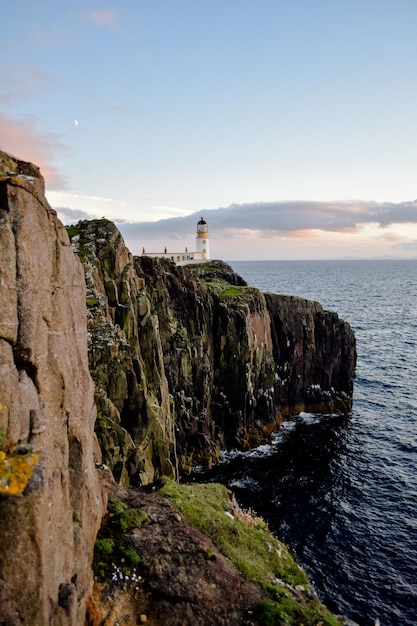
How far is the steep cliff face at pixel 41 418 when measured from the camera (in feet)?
36.3

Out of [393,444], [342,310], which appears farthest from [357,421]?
[342,310]

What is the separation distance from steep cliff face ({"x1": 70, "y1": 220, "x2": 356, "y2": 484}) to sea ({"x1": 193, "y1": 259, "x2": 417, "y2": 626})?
4277mm

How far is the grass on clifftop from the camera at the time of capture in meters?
17.3

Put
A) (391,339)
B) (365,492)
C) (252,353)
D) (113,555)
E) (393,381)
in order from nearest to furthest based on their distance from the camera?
(113,555)
(365,492)
(252,353)
(393,381)
(391,339)

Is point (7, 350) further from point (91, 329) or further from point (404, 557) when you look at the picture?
point (404, 557)

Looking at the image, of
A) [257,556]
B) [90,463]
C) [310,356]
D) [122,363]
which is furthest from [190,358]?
[90,463]

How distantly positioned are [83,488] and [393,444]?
45.3 meters

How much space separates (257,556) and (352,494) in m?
24.1

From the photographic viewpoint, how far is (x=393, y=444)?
51.3m

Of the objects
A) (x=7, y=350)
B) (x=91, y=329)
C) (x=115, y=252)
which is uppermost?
(x=115, y=252)

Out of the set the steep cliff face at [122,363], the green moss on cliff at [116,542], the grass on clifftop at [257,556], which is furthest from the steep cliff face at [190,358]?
the green moss on cliff at [116,542]

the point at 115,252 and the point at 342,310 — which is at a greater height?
the point at 115,252

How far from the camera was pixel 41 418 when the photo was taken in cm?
1327

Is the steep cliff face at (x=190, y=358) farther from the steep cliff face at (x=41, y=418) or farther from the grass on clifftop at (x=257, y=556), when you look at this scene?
the steep cliff face at (x=41, y=418)
